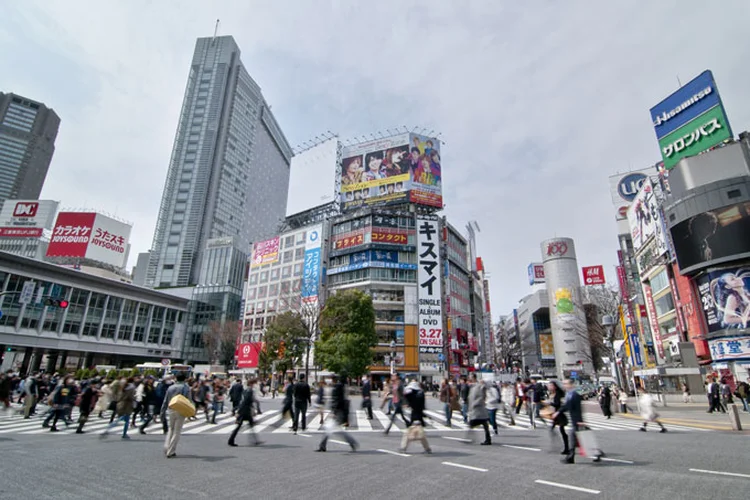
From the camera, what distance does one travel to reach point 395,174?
184 feet

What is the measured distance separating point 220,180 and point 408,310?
71.0m

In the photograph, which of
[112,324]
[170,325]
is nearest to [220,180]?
[170,325]

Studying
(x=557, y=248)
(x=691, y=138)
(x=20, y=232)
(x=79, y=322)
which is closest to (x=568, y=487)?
(x=691, y=138)

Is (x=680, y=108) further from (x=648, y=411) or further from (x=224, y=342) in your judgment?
(x=224, y=342)

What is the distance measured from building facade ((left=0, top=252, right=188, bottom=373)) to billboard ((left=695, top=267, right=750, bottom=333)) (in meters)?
64.8

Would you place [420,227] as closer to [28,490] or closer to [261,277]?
[261,277]

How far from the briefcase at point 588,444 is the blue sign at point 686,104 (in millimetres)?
41527

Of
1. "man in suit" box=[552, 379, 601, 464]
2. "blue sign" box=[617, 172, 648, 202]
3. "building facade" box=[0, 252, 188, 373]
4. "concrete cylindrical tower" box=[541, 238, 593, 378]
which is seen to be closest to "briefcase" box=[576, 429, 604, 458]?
"man in suit" box=[552, 379, 601, 464]

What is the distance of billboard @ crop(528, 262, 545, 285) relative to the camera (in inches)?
4525

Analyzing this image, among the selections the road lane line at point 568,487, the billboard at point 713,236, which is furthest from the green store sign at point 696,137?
the road lane line at point 568,487

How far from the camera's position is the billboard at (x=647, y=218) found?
39.7 meters

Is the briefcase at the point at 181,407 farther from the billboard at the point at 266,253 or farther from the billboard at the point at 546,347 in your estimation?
the billboard at the point at 546,347

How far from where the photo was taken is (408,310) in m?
51.0

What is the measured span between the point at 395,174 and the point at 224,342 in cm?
3933
